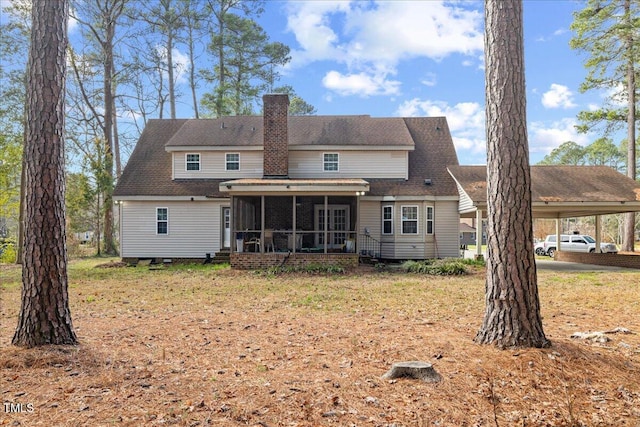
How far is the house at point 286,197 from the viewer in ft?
59.8

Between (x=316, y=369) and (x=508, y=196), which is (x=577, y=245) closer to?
(x=508, y=196)

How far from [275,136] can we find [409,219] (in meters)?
6.70

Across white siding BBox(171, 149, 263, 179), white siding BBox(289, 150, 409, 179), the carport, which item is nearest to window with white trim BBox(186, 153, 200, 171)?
white siding BBox(171, 149, 263, 179)

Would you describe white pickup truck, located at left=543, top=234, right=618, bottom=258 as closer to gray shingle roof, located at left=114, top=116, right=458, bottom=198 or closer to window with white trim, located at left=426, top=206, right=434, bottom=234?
gray shingle roof, located at left=114, top=116, right=458, bottom=198

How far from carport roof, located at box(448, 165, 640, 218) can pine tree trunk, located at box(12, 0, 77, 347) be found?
13795 mm

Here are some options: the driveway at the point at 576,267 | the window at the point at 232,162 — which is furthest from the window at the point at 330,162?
the driveway at the point at 576,267

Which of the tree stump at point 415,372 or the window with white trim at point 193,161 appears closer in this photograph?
the tree stump at point 415,372

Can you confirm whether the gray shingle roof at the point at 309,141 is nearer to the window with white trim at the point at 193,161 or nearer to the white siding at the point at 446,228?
the window with white trim at the point at 193,161

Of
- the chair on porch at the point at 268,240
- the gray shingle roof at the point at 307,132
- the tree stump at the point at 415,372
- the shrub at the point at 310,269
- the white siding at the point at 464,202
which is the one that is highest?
the gray shingle roof at the point at 307,132

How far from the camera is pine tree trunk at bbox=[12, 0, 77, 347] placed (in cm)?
499

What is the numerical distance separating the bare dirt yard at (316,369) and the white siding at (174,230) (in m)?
9.86

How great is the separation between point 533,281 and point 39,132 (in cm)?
597

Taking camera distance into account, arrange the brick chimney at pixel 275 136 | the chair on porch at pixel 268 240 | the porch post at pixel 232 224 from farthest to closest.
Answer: the brick chimney at pixel 275 136 < the chair on porch at pixel 268 240 < the porch post at pixel 232 224

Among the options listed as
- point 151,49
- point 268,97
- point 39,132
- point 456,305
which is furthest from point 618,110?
point 151,49
